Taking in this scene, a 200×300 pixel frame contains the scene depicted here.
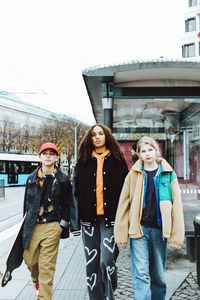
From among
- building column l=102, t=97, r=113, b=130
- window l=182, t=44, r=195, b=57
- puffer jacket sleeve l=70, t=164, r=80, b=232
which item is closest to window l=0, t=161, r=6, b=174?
building column l=102, t=97, r=113, b=130

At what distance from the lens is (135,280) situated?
10.2 feet

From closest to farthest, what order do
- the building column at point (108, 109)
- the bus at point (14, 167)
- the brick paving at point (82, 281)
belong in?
the brick paving at point (82, 281) → the building column at point (108, 109) → the bus at point (14, 167)

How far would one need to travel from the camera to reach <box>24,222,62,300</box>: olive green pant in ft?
11.0

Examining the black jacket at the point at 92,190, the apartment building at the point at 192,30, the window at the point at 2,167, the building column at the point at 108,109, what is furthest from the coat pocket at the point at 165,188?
the apartment building at the point at 192,30

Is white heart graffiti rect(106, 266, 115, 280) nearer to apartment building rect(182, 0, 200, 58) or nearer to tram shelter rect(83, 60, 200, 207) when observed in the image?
tram shelter rect(83, 60, 200, 207)

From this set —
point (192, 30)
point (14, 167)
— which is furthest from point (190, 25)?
point (14, 167)

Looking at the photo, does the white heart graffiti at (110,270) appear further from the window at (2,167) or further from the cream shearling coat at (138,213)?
the window at (2,167)

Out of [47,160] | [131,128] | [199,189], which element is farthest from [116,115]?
[47,160]

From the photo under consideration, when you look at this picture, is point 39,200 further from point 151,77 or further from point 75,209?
point 151,77

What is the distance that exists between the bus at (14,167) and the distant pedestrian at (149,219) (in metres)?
24.6

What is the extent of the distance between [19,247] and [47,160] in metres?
0.97

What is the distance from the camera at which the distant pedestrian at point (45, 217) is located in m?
3.42

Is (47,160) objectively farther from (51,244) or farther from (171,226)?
(171,226)

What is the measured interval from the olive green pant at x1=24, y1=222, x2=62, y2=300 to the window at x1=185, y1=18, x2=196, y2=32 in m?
48.5
